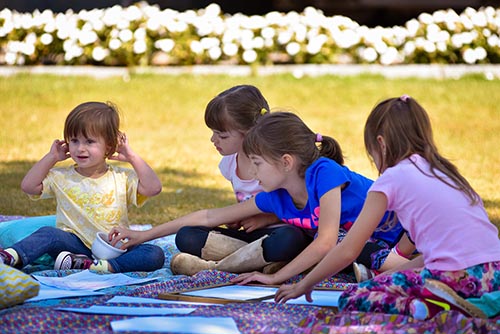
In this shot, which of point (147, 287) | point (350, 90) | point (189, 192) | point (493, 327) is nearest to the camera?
point (493, 327)

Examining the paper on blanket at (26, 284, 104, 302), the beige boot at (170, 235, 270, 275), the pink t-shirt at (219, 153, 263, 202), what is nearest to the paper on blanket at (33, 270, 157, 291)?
the paper on blanket at (26, 284, 104, 302)

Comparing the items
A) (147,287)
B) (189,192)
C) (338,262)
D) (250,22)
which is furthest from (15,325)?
(250,22)

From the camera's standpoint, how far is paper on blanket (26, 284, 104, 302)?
3.71 m

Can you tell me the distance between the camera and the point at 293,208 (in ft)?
14.3

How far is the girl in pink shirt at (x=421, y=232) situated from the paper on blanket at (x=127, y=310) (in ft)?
1.27

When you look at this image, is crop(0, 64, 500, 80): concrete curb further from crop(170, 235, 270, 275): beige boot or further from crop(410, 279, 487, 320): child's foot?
crop(410, 279, 487, 320): child's foot

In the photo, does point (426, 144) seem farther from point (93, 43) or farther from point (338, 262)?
point (93, 43)

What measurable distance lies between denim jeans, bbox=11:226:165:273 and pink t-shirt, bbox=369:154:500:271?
1.51 metres

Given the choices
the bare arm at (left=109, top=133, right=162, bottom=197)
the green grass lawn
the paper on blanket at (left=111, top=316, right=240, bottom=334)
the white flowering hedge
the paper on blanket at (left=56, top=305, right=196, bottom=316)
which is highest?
the bare arm at (left=109, top=133, right=162, bottom=197)

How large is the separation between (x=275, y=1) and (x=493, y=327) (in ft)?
43.0

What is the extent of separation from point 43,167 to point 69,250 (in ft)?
1.50

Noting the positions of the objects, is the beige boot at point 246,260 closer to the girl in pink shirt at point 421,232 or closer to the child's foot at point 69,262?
the child's foot at point 69,262

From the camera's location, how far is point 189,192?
279 inches

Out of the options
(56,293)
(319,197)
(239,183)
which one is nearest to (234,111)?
(239,183)
